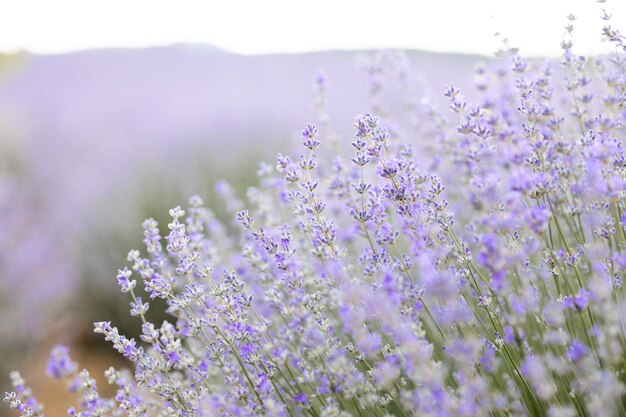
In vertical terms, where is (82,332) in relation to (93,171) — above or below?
below

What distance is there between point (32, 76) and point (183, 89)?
7.74 m

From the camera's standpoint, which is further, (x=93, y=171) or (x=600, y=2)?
(x=93, y=171)

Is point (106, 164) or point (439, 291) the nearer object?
point (439, 291)

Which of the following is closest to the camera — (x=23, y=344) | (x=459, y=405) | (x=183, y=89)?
(x=459, y=405)

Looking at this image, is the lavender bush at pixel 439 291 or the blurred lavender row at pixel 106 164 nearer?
the lavender bush at pixel 439 291

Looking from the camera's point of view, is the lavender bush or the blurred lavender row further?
the blurred lavender row

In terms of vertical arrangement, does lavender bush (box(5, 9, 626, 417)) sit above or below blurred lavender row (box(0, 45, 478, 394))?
below

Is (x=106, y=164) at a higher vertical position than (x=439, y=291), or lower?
higher

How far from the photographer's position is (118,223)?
5.33 m

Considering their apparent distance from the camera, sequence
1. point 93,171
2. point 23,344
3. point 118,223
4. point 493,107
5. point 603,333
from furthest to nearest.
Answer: point 93,171 < point 118,223 < point 23,344 < point 493,107 < point 603,333

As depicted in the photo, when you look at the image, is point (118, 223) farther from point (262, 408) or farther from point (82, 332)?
point (262, 408)

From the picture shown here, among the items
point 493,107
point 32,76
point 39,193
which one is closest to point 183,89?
point 39,193

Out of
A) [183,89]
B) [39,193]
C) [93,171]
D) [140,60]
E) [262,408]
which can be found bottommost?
[262,408]

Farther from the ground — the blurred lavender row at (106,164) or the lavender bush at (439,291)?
the blurred lavender row at (106,164)
